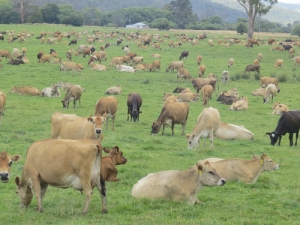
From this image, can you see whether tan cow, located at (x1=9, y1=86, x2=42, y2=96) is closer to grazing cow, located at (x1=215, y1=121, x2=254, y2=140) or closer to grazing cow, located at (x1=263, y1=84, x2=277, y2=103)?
grazing cow, located at (x1=263, y1=84, x2=277, y2=103)

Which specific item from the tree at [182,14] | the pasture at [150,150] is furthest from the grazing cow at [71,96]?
the tree at [182,14]

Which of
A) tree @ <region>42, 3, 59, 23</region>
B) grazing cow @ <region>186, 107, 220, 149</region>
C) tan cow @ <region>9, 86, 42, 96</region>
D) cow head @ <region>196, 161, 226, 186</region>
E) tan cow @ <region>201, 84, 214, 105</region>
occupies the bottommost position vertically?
tan cow @ <region>9, 86, 42, 96</region>

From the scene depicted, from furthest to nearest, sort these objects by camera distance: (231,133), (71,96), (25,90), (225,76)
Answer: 1. (225,76)
2. (25,90)
3. (71,96)
4. (231,133)

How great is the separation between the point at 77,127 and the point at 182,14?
12136cm

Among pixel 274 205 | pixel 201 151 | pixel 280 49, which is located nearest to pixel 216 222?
pixel 274 205

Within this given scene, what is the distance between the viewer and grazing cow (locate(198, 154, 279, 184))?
41.3 ft

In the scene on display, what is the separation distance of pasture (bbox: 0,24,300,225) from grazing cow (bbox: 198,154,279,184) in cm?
21

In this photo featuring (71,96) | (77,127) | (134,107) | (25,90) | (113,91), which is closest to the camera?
(77,127)

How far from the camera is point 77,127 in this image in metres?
15.2

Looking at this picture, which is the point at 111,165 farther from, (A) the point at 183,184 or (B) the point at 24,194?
(B) the point at 24,194

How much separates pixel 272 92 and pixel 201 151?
15713 millimetres

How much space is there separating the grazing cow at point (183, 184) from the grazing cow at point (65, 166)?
131 centimetres

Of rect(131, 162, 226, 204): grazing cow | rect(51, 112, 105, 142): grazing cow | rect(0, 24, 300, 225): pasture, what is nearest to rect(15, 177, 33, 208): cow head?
rect(0, 24, 300, 225): pasture

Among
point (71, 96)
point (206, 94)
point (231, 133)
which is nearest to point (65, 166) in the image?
point (231, 133)
